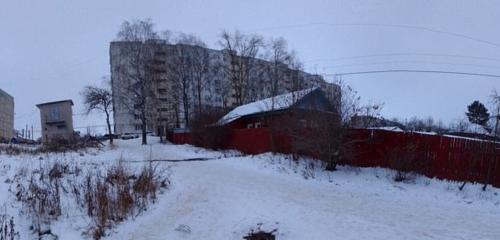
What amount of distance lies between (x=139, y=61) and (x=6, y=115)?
193 ft

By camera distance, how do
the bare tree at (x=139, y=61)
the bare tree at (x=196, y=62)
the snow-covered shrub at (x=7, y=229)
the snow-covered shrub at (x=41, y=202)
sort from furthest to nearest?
1. the bare tree at (x=196, y=62)
2. the bare tree at (x=139, y=61)
3. the snow-covered shrub at (x=41, y=202)
4. the snow-covered shrub at (x=7, y=229)

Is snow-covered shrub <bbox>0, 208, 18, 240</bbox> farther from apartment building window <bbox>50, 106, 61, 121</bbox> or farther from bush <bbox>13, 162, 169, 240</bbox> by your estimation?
apartment building window <bbox>50, 106, 61, 121</bbox>

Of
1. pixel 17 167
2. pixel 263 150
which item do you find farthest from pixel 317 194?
pixel 263 150

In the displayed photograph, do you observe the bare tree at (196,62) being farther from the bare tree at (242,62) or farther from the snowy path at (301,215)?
the snowy path at (301,215)

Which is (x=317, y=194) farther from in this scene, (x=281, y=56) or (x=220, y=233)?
(x=281, y=56)

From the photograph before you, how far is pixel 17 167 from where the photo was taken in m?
12.3

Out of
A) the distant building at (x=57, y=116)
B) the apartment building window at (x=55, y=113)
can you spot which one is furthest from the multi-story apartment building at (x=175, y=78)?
the apartment building window at (x=55, y=113)

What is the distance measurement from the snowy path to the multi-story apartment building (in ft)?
94.1

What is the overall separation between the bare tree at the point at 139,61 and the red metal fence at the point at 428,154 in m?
31.0

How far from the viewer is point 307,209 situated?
9250 millimetres

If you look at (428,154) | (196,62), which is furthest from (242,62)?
(428,154)

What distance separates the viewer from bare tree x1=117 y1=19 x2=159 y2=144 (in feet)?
141

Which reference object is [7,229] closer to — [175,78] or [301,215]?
[301,215]

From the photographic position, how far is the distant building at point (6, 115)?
3319 inches
